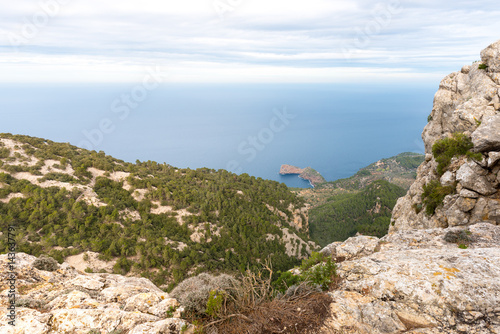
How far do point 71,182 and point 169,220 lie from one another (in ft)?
43.2

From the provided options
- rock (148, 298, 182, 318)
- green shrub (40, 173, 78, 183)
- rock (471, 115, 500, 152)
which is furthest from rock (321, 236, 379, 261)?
green shrub (40, 173, 78, 183)

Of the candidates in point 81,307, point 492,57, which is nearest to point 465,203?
point 492,57

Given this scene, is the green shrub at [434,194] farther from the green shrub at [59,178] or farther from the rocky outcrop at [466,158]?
the green shrub at [59,178]

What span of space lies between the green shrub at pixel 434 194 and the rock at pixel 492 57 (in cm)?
1008

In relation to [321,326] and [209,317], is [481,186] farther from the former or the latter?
[209,317]

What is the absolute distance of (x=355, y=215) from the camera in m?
69.1

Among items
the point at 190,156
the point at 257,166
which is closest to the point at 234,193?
the point at 257,166

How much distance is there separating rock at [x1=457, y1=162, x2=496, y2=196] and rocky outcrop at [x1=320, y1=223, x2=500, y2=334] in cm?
698

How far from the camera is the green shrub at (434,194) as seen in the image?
14019mm

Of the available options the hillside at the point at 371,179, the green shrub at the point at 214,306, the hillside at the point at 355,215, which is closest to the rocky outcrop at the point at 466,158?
the green shrub at the point at 214,306

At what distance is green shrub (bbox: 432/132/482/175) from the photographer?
46.1ft

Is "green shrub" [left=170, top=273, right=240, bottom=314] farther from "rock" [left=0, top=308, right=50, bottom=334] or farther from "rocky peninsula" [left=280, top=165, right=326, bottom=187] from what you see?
"rocky peninsula" [left=280, top=165, right=326, bottom=187]

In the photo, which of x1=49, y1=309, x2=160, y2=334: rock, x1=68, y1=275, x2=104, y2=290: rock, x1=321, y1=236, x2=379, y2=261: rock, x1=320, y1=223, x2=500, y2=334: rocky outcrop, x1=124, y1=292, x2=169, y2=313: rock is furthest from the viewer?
x1=321, y1=236, x2=379, y2=261: rock

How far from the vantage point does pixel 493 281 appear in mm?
5359
